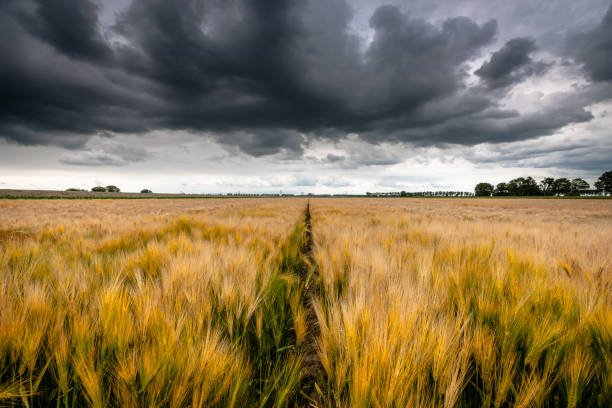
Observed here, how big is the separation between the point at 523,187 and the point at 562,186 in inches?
740

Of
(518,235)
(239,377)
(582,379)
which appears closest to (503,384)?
(582,379)

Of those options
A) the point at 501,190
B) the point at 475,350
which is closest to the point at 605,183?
the point at 501,190

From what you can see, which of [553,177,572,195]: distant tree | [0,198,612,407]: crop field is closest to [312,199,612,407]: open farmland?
[0,198,612,407]: crop field

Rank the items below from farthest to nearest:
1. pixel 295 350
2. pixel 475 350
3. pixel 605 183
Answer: pixel 605 183 → pixel 295 350 → pixel 475 350

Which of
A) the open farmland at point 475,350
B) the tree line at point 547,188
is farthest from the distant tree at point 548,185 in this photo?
the open farmland at point 475,350

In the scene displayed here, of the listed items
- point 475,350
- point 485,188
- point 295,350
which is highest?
Result: point 485,188

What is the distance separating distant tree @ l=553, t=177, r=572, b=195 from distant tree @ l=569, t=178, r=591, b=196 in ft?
4.44

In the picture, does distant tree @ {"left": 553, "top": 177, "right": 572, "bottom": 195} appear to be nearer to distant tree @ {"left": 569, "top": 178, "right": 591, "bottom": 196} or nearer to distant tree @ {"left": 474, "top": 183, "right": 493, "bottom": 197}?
distant tree @ {"left": 569, "top": 178, "right": 591, "bottom": 196}

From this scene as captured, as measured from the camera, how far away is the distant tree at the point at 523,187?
11000 cm

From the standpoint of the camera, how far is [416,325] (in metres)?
1.06

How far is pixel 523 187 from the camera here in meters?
112

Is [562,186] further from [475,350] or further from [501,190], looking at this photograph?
[475,350]

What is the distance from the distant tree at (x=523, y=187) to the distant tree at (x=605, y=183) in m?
18.3

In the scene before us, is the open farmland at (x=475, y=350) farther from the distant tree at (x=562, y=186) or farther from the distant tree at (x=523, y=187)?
the distant tree at (x=562, y=186)
